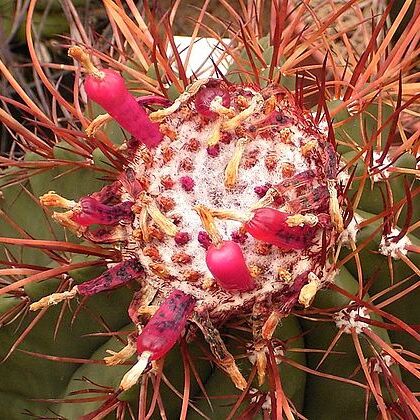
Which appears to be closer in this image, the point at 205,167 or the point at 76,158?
the point at 205,167

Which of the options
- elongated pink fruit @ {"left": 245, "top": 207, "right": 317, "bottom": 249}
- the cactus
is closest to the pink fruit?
the cactus

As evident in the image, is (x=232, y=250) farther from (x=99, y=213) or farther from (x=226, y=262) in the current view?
(x=99, y=213)

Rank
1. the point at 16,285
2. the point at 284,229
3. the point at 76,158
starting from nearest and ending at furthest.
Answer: the point at 284,229, the point at 16,285, the point at 76,158

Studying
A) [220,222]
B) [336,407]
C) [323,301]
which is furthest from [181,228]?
[336,407]

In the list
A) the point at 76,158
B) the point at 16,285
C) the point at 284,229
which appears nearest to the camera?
the point at 284,229

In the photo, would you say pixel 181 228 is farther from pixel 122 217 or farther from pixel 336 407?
pixel 336 407

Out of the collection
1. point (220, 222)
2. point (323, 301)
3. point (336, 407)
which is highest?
point (220, 222)

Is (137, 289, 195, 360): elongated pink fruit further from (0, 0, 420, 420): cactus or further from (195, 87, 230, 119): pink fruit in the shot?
(195, 87, 230, 119): pink fruit

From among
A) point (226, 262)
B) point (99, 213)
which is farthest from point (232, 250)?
point (99, 213)
